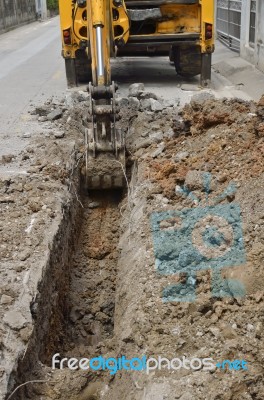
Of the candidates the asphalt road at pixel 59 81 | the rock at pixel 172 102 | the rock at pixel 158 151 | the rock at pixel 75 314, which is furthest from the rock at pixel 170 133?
the rock at pixel 75 314

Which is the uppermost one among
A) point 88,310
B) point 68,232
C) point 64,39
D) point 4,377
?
point 64,39

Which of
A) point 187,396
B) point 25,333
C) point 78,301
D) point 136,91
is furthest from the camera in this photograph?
point 136,91

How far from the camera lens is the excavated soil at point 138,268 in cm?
336

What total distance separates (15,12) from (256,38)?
2286cm

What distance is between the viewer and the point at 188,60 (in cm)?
1141

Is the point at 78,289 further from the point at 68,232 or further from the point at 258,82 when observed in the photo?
the point at 258,82

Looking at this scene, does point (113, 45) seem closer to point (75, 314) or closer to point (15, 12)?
point (75, 314)

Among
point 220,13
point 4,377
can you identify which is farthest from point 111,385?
point 220,13

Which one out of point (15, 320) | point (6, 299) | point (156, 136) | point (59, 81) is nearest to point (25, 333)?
point (15, 320)

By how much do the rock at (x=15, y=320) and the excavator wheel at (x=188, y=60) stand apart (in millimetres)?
8593

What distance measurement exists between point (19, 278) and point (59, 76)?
32.2 ft

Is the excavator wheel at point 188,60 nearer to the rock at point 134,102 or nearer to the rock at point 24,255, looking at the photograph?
the rock at point 134,102

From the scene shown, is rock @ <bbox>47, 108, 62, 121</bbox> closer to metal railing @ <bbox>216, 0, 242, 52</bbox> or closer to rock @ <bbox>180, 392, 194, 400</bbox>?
rock @ <bbox>180, 392, 194, 400</bbox>

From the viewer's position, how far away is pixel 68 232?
5.71 meters
